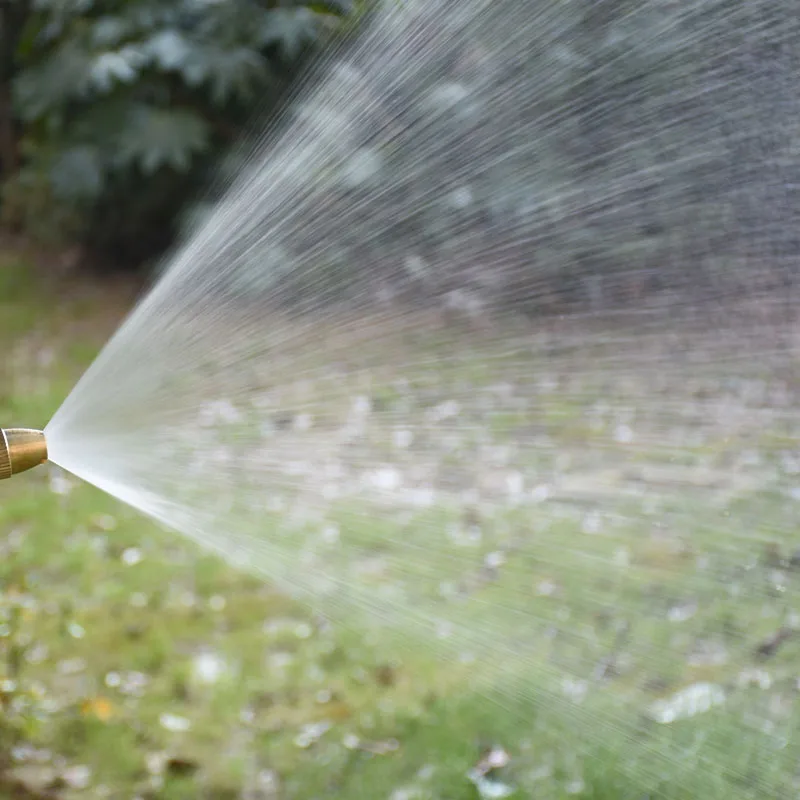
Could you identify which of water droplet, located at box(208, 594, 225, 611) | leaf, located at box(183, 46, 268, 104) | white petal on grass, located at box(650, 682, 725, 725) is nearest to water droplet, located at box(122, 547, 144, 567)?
water droplet, located at box(208, 594, 225, 611)

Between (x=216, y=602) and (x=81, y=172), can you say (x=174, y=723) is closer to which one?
(x=216, y=602)

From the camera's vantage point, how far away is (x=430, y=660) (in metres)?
3.17

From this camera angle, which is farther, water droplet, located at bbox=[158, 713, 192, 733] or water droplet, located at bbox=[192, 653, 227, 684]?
water droplet, located at bbox=[192, 653, 227, 684]

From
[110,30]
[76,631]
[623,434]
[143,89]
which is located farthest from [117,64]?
[76,631]

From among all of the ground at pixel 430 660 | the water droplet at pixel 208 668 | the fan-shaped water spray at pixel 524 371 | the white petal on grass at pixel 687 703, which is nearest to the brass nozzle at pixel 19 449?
the fan-shaped water spray at pixel 524 371

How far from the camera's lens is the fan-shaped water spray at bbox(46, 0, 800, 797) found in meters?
2.64

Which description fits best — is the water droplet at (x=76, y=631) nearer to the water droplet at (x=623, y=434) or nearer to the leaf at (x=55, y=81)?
the water droplet at (x=623, y=434)

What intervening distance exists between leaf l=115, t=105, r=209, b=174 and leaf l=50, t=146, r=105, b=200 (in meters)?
0.20

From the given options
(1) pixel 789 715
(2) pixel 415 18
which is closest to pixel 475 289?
(2) pixel 415 18

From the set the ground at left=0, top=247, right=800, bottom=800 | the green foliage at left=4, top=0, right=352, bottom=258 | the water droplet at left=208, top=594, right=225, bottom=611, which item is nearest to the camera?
the ground at left=0, top=247, right=800, bottom=800

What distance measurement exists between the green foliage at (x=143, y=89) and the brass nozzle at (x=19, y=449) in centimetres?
403

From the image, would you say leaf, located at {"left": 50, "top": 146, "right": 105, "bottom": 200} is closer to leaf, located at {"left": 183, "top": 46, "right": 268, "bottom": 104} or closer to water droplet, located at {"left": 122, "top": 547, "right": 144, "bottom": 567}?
leaf, located at {"left": 183, "top": 46, "right": 268, "bottom": 104}

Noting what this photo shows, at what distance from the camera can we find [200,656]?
3.26 m

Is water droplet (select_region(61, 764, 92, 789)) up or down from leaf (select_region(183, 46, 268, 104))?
down
